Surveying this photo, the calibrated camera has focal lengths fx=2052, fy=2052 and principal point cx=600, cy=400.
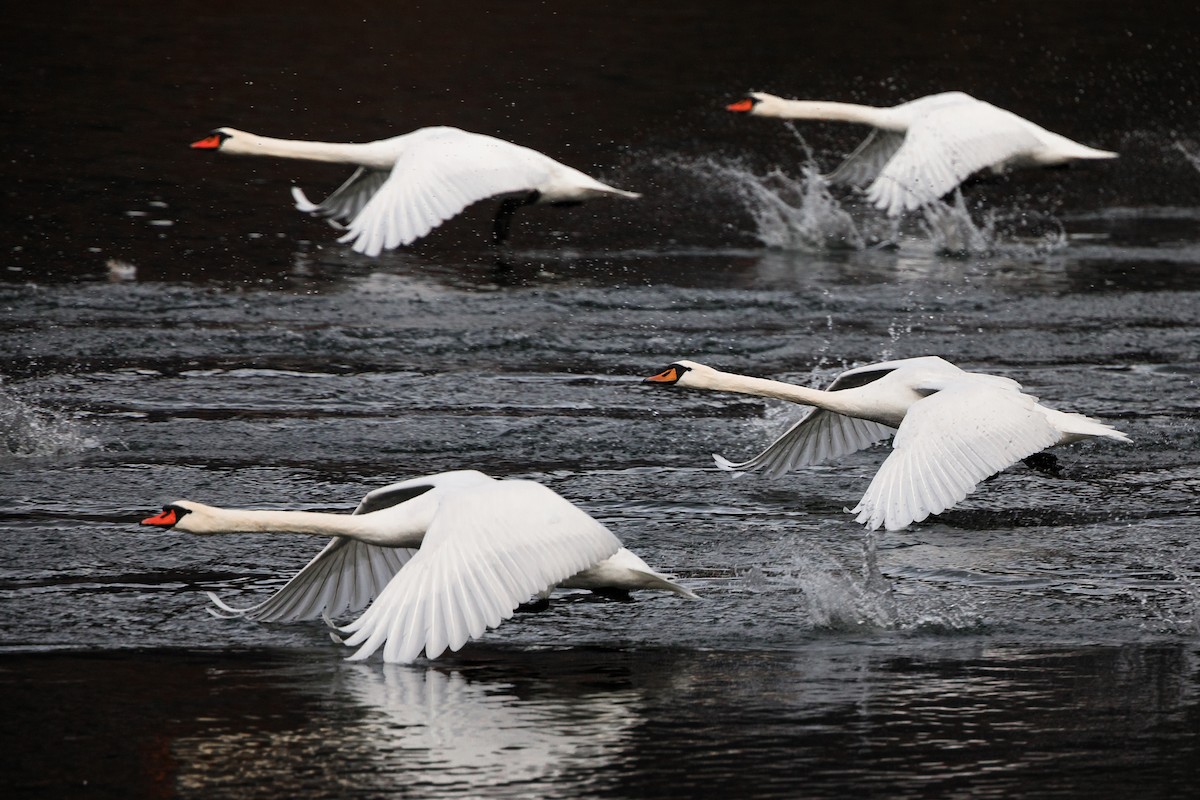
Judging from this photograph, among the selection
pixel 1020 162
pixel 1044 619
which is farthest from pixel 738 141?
pixel 1044 619

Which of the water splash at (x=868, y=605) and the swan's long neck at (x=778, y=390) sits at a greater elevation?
the swan's long neck at (x=778, y=390)

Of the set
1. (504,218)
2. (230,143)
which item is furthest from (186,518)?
(504,218)

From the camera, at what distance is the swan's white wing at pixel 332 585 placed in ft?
21.3

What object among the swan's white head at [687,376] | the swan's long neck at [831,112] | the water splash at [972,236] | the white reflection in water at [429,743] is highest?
the swan's long neck at [831,112]

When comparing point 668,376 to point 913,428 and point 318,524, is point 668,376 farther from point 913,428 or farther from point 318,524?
point 318,524

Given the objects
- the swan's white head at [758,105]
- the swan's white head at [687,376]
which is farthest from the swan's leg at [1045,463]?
the swan's white head at [758,105]

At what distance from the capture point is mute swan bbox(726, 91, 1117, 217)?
39.0 ft

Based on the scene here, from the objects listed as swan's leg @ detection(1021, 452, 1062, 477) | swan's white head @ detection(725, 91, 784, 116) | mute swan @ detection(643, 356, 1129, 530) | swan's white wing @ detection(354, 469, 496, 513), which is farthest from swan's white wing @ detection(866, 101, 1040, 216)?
swan's white wing @ detection(354, 469, 496, 513)

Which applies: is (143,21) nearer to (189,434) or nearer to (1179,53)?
(1179,53)

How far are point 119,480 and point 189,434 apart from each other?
840 mm

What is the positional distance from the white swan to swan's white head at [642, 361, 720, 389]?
2960 mm

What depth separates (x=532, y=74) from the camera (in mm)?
19578

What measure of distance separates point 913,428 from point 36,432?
390 centimetres

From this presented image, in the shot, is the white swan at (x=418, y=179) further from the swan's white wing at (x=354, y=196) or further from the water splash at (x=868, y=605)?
the water splash at (x=868, y=605)
